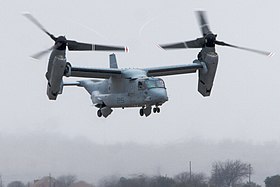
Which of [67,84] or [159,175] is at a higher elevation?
[67,84]

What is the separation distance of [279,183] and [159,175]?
6843 mm

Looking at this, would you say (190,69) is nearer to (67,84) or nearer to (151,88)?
(151,88)

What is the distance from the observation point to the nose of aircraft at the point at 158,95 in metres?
69.4

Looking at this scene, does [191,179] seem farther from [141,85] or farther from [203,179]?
[141,85]

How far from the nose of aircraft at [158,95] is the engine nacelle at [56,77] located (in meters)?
4.90

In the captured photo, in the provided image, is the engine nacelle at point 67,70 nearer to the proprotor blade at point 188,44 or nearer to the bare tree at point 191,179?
the proprotor blade at point 188,44

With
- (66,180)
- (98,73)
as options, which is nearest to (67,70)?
(98,73)

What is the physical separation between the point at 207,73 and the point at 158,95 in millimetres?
2970

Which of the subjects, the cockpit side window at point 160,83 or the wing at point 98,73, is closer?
the cockpit side window at point 160,83

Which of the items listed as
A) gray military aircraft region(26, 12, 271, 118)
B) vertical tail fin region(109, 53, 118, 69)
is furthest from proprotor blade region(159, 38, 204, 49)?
vertical tail fin region(109, 53, 118, 69)

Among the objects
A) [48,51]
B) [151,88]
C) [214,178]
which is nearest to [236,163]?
[214,178]

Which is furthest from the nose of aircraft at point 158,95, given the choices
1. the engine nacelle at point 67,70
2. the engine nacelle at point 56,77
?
the engine nacelle at point 56,77

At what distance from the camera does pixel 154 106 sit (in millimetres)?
71000

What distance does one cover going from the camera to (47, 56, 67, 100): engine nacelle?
66.6 metres
